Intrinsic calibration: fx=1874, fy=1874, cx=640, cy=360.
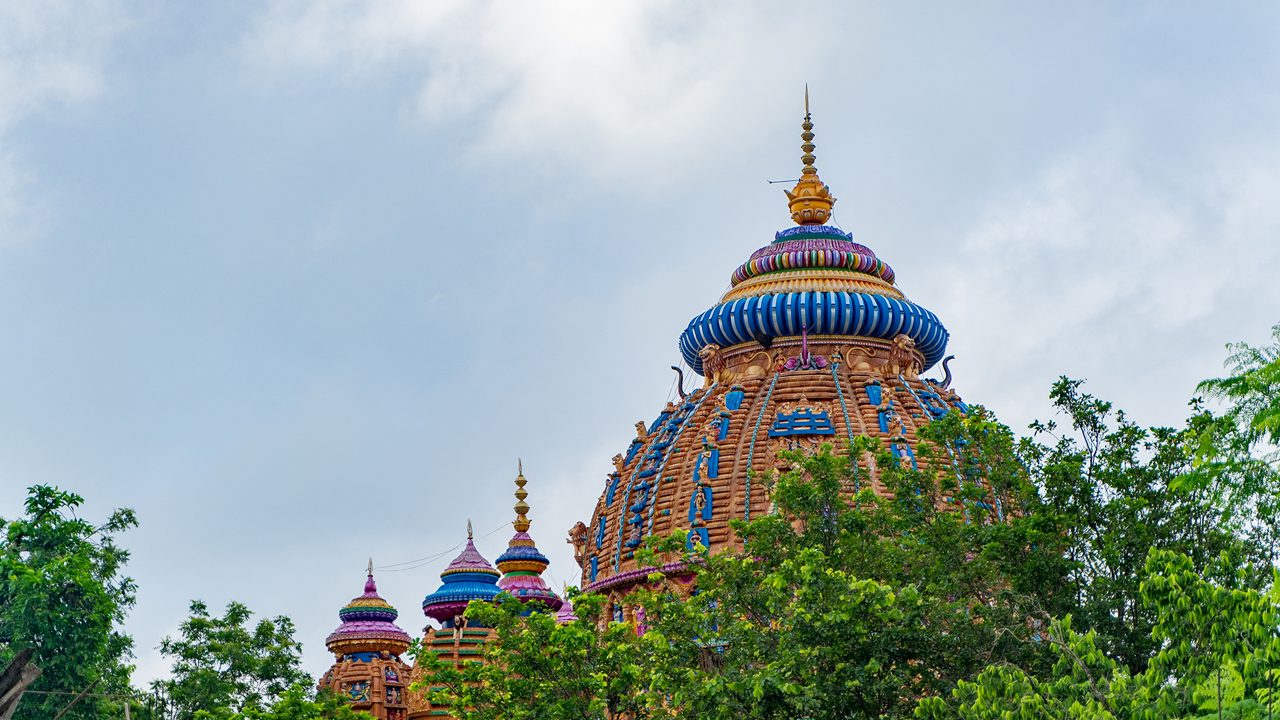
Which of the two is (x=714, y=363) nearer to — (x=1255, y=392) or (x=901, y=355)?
(x=901, y=355)

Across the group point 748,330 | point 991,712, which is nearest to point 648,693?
point 991,712

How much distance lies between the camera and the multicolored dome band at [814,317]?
45.9 metres

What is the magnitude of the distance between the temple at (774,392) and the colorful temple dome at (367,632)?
10666mm

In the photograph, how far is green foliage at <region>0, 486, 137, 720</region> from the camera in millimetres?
33062

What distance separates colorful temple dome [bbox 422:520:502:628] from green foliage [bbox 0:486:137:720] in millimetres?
22273

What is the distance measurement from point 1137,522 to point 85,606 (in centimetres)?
1861

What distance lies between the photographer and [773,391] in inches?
1762

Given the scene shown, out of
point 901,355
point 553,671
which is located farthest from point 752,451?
point 553,671

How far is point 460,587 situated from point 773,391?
54.0 ft

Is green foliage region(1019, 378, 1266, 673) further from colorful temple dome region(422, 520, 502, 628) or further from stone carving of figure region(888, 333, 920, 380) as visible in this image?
colorful temple dome region(422, 520, 502, 628)

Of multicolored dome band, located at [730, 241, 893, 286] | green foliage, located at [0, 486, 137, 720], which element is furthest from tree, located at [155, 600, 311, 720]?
multicolored dome band, located at [730, 241, 893, 286]

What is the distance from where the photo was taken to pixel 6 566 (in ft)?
109

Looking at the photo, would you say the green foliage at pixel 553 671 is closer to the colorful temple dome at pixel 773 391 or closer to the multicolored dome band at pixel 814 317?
the colorful temple dome at pixel 773 391

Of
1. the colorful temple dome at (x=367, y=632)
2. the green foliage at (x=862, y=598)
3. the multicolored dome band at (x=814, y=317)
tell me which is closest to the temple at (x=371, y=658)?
the colorful temple dome at (x=367, y=632)
